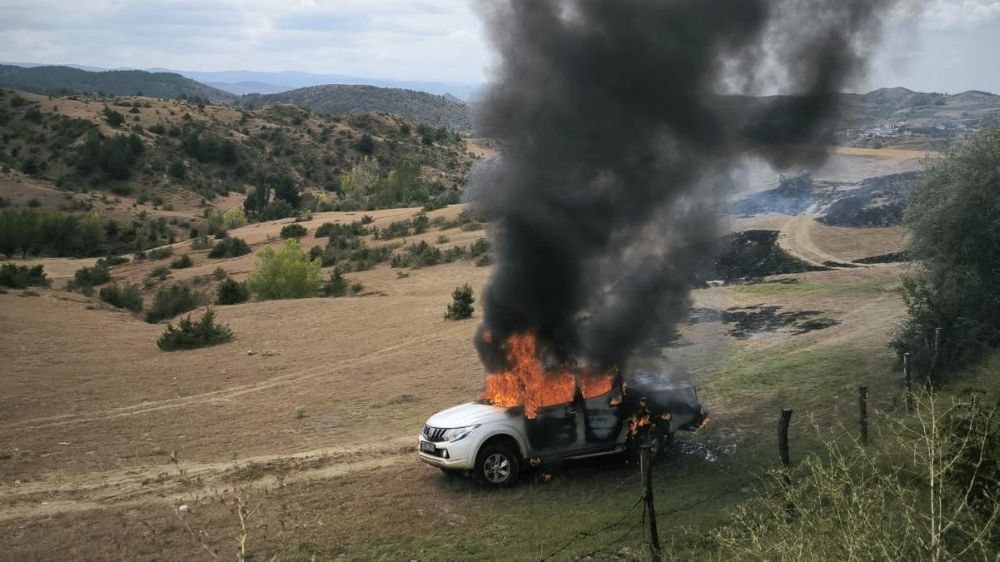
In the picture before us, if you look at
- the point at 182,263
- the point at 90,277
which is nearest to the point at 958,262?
the point at 90,277

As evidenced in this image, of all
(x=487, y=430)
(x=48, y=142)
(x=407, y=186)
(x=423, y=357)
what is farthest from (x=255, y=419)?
(x=48, y=142)

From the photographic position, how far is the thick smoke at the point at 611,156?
13.7 metres

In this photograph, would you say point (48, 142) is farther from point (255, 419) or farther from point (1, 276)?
point (255, 419)

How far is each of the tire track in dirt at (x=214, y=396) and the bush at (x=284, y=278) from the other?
40.2 ft

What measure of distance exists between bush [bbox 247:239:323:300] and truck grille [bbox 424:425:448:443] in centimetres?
2419

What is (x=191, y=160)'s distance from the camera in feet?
262

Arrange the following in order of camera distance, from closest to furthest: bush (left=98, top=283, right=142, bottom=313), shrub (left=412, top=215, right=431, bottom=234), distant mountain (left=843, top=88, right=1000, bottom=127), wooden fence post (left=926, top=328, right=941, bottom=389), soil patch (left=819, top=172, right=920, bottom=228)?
1. wooden fence post (left=926, top=328, right=941, bottom=389)
2. bush (left=98, top=283, right=142, bottom=313)
3. soil patch (left=819, top=172, right=920, bottom=228)
4. shrub (left=412, top=215, right=431, bottom=234)
5. distant mountain (left=843, top=88, right=1000, bottom=127)

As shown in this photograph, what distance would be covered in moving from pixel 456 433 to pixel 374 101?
150273 mm

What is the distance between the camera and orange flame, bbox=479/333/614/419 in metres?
12.4

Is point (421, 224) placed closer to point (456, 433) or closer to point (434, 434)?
point (434, 434)

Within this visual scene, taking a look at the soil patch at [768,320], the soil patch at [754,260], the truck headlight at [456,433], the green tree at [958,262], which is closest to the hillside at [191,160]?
the soil patch at [754,260]

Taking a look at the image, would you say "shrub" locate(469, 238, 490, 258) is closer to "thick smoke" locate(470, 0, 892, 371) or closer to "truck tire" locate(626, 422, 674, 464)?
"thick smoke" locate(470, 0, 892, 371)

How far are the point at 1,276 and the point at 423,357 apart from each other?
20740 mm

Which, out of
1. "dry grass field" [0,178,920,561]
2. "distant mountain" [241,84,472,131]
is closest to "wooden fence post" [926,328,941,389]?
"dry grass field" [0,178,920,561]
